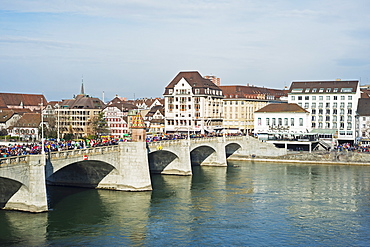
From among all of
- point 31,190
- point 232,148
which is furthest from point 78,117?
point 31,190

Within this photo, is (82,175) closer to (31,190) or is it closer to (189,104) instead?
(31,190)

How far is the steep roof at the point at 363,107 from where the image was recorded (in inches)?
4528

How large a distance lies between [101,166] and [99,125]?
67490 millimetres

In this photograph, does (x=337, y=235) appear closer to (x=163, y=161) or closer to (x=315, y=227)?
(x=315, y=227)

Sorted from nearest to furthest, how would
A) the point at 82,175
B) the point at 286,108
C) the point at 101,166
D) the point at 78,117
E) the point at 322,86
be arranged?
the point at 101,166
the point at 82,175
the point at 286,108
the point at 322,86
the point at 78,117

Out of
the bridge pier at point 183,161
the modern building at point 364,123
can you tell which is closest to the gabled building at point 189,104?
the modern building at point 364,123

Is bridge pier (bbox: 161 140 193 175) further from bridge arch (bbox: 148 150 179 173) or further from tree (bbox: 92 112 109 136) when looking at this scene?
tree (bbox: 92 112 109 136)

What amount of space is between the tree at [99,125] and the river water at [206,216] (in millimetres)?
56327

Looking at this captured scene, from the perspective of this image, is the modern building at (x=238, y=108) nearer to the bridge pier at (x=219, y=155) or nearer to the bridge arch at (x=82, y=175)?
the bridge pier at (x=219, y=155)

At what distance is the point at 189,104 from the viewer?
411 ft

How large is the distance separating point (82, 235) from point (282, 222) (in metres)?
19.6

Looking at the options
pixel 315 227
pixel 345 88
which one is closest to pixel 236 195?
pixel 315 227

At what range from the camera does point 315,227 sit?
47.5 meters

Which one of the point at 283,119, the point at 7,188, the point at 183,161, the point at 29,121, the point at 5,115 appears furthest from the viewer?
the point at 5,115
